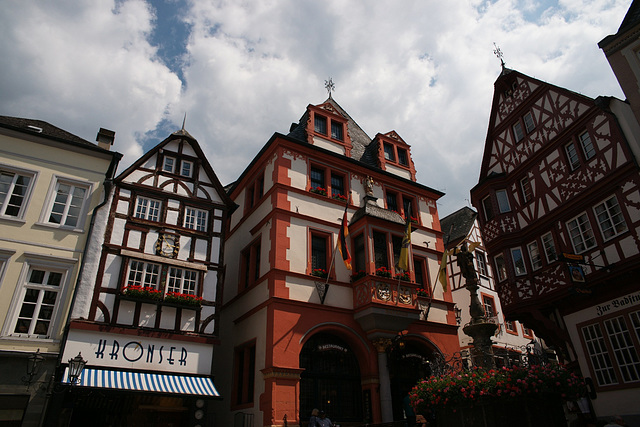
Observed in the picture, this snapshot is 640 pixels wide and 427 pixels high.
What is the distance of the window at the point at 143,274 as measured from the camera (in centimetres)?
1566

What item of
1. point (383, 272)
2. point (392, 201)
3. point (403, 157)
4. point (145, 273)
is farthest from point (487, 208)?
point (145, 273)

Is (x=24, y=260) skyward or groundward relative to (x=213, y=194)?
groundward

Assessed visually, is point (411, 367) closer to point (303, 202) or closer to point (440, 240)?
point (440, 240)

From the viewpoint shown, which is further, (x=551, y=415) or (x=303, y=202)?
(x=303, y=202)

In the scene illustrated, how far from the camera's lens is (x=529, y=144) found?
67.4 ft

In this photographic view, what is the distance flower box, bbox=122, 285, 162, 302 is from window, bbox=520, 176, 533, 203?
52.8ft

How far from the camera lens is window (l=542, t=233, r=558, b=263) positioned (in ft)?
60.1

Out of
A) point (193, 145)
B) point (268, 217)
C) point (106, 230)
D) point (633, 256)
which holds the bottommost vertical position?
point (633, 256)

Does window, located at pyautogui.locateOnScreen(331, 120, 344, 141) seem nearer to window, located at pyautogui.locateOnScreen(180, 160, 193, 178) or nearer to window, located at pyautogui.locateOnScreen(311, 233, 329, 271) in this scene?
window, located at pyautogui.locateOnScreen(311, 233, 329, 271)

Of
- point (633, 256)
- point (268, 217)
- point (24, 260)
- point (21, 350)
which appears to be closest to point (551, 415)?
point (633, 256)

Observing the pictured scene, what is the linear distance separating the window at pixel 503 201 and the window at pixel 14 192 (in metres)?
19.6

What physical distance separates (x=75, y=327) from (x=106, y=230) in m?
3.52

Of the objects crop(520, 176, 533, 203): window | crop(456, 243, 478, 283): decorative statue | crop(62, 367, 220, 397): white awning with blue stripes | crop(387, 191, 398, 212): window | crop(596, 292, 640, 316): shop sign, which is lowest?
crop(62, 367, 220, 397): white awning with blue stripes

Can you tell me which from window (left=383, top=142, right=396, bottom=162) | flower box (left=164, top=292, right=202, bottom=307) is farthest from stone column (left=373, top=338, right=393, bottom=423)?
window (left=383, top=142, right=396, bottom=162)
